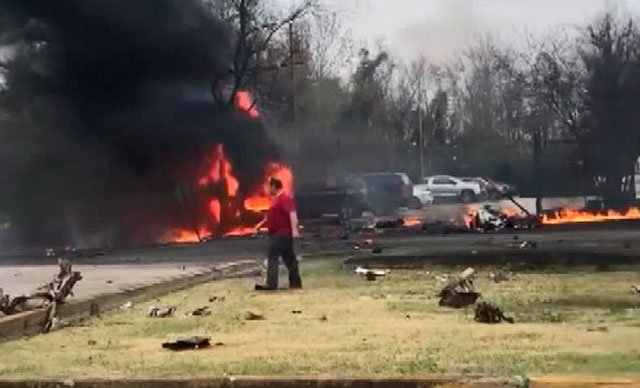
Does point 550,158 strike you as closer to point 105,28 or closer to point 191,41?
point 191,41

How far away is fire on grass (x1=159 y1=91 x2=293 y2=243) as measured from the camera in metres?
38.3

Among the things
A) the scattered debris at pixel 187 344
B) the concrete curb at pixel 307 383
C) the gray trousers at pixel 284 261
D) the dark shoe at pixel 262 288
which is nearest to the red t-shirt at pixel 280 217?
the gray trousers at pixel 284 261

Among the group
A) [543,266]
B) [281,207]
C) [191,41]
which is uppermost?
[191,41]

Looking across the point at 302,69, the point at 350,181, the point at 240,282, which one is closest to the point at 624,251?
the point at 240,282

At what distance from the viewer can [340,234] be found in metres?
33.7

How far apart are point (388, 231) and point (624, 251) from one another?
1312 cm

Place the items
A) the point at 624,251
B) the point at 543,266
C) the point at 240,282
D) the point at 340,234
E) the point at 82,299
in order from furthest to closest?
the point at 340,234, the point at 624,251, the point at 543,266, the point at 240,282, the point at 82,299

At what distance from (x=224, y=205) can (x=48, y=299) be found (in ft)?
85.0

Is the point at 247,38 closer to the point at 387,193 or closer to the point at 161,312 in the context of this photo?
the point at 387,193

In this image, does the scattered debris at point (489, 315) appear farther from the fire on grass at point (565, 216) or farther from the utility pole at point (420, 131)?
the utility pole at point (420, 131)

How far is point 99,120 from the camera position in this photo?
36750mm

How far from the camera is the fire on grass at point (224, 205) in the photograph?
38.3 m

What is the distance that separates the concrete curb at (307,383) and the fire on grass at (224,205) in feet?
97.2

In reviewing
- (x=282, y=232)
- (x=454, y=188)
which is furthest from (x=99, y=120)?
(x=454, y=188)
